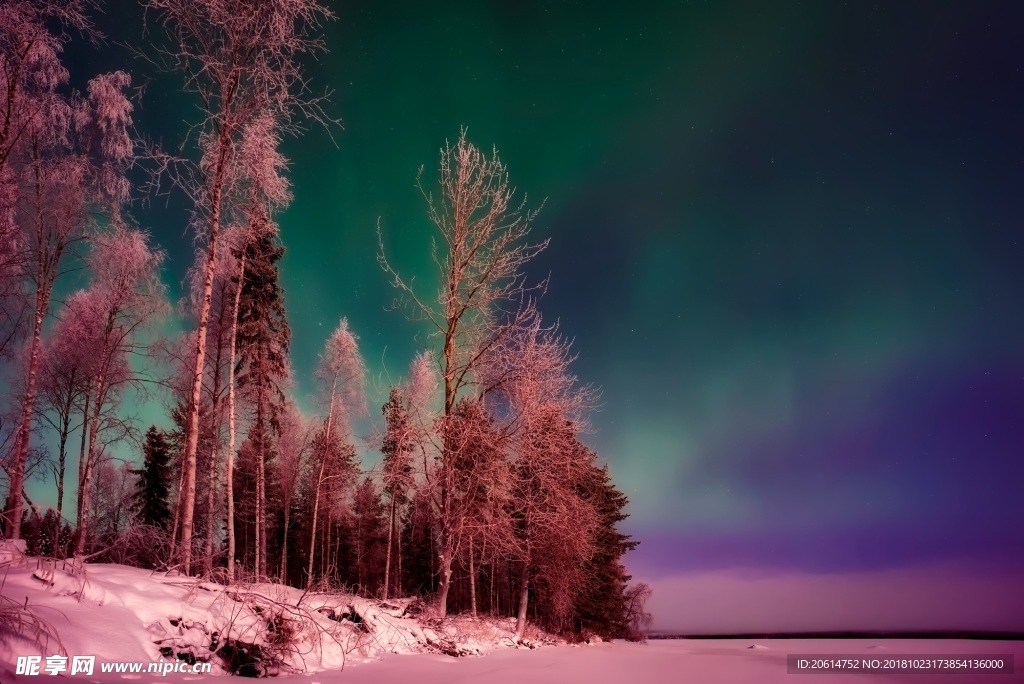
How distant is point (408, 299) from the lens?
983 cm

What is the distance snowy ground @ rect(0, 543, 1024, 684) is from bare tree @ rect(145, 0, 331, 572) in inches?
162

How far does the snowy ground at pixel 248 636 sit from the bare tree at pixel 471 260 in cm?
342

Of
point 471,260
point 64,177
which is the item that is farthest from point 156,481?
point 471,260

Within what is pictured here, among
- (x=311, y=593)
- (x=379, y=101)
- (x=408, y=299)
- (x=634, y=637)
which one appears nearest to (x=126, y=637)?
(x=311, y=593)

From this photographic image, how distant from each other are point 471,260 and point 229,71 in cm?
571

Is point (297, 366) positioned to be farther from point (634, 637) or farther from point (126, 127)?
point (634, 637)

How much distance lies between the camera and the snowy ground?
384 centimetres

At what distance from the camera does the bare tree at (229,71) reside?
8.66m

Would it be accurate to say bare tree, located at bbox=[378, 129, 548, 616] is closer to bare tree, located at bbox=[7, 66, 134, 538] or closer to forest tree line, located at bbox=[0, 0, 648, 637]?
forest tree line, located at bbox=[0, 0, 648, 637]

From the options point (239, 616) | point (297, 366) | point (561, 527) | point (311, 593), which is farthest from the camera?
point (297, 366)

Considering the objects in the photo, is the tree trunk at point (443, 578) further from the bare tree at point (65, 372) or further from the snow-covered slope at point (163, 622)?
the bare tree at point (65, 372)

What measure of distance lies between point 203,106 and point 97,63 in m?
2.43

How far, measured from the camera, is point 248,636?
493 centimetres

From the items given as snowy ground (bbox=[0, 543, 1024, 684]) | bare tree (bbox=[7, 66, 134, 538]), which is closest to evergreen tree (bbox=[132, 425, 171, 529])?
bare tree (bbox=[7, 66, 134, 538])
